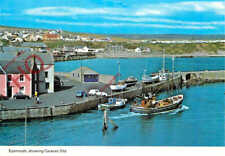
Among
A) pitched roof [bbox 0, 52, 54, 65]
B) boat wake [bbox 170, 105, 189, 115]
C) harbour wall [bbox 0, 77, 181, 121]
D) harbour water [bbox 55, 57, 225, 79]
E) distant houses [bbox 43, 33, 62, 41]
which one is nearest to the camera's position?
harbour wall [bbox 0, 77, 181, 121]

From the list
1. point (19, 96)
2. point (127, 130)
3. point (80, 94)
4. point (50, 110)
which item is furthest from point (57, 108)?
point (127, 130)

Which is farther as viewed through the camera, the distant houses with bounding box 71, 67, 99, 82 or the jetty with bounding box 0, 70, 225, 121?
the distant houses with bounding box 71, 67, 99, 82

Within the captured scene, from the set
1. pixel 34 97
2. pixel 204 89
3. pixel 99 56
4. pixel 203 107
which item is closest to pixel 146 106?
pixel 203 107

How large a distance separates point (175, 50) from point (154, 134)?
65.7 m

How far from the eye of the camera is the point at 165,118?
1506 cm

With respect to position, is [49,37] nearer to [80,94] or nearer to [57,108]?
[80,94]

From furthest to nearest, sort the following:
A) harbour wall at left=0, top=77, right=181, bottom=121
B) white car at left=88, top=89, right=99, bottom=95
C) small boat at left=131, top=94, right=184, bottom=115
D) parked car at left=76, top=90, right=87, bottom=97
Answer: white car at left=88, top=89, right=99, bottom=95
parked car at left=76, top=90, right=87, bottom=97
small boat at left=131, top=94, right=184, bottom=115
harbour wall at left=0, top=77, right=181, bottom=121

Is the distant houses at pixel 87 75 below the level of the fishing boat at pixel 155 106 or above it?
above

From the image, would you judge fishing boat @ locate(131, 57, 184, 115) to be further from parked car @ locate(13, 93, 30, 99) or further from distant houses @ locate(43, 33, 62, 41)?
distant houses @ locate(43, 33, 62, 41)

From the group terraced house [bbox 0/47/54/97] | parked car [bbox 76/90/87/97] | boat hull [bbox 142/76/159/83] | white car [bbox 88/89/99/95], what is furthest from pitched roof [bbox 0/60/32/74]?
boat hull [bbox 142/76/159/83]

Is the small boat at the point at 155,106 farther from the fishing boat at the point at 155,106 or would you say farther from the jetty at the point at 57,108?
the jetty at the point at 57,108

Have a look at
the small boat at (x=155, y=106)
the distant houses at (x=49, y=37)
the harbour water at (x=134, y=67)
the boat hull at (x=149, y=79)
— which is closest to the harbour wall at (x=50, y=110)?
the small boat at (x=155, y=106)

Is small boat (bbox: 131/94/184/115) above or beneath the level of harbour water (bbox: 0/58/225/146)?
above

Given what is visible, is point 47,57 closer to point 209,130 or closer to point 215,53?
point 209,130
